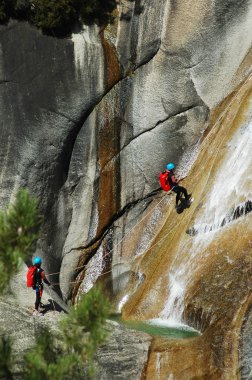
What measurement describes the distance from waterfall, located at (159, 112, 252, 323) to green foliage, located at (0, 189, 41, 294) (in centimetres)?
838

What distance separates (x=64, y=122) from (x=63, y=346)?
10891mm

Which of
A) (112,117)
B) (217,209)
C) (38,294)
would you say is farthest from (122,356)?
(112,117)

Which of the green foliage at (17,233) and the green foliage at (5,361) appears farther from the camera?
the green foliage at (5,361)

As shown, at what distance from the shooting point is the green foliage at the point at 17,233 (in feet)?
27.6

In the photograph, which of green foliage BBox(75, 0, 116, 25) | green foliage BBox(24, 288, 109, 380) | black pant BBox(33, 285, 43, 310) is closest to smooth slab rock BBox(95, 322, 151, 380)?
black pant BBox(33, 285, 43, 310)

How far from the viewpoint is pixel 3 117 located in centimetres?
1905

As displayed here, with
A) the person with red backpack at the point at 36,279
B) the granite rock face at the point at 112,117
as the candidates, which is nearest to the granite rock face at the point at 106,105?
the granite rock face at the point at 112,117

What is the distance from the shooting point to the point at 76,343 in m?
8.95

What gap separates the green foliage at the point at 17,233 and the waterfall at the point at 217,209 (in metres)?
8.38

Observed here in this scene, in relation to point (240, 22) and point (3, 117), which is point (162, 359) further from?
point (240, 22)

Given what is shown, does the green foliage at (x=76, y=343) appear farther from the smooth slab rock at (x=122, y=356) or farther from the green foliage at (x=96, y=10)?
the green foliage at (x=96, y=10)

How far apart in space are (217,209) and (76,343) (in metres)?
9.36

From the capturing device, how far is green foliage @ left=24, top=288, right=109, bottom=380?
8.67m

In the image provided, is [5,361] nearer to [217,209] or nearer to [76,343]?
[76,343]
